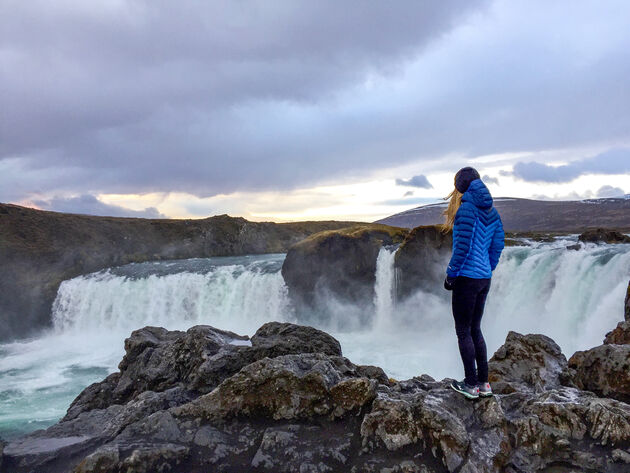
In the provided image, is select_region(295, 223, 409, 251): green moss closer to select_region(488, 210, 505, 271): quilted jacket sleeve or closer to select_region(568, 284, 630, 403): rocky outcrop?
select_region(568, 284, 630, 403): rocky outcrop

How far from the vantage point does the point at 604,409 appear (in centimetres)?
543

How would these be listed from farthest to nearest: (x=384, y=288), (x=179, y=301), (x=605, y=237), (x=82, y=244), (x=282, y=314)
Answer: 1. (x=82, y=244)
2. (x=179, y=301)
3. (x=282, y=314)
4. (x=384, y=288)
5. (x=605, y=237)

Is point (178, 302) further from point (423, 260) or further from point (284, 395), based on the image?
point (284, 395)

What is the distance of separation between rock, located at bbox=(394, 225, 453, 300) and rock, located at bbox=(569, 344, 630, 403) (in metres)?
18.4

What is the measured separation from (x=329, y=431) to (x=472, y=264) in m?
2.94

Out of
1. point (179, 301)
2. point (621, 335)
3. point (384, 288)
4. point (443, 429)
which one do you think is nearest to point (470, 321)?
point (443, 429)

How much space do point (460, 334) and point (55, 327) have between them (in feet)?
136

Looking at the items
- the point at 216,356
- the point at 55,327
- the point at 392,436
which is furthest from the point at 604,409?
the point at 55,327

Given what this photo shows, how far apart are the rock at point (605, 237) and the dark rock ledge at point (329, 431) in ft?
76.6

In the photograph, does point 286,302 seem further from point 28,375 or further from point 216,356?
point 216,356

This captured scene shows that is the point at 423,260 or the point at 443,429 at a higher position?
the point at 443,429

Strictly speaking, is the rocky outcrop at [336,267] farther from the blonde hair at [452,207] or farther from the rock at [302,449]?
the rock at [302,449]

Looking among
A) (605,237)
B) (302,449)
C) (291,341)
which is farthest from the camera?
(605,237)

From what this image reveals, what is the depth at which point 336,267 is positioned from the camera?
32.5m
